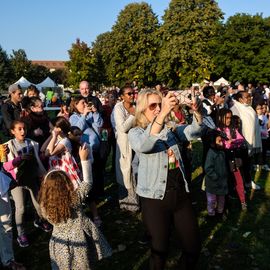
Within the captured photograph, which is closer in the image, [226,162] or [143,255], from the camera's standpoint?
[143,255]

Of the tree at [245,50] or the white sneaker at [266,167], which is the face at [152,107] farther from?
the tree at [245,50]

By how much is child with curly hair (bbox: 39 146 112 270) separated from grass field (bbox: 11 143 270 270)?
1090 mm

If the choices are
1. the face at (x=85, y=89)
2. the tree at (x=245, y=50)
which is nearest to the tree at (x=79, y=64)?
the tree at (x=245, y=50)

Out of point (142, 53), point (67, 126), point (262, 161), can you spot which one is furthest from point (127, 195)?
point (142, 53)

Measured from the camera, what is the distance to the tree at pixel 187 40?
143 feet

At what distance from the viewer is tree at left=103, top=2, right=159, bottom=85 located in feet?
169

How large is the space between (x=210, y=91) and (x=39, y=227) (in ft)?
14.5

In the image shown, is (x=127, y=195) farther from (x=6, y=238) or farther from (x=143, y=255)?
(x=6, y=238)

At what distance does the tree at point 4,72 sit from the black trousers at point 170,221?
66.7 m

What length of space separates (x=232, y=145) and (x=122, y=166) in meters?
2.03

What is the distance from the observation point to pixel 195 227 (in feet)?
10.9

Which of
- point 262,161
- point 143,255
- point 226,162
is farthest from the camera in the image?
point 262,161

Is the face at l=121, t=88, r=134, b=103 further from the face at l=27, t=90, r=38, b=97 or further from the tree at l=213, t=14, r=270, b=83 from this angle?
the tree at l=213, t=14, r=270, b=83

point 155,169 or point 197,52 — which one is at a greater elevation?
point 197,52
